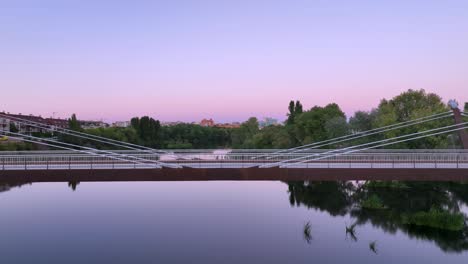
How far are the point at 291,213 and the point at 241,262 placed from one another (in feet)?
34.6

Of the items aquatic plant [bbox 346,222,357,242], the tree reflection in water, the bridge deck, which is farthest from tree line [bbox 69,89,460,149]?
the bridge deck

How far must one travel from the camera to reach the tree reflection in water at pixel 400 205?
2366 centimetres

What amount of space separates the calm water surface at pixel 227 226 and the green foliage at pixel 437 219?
0.33m

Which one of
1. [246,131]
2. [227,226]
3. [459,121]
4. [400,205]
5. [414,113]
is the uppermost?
[246,131]

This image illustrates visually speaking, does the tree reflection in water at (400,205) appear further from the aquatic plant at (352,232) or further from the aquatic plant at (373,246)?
the aquatic plant at (373,246)

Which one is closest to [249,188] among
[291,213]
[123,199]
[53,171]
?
[291,213]

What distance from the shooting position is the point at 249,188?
39.0 meters

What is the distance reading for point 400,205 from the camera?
2988cm

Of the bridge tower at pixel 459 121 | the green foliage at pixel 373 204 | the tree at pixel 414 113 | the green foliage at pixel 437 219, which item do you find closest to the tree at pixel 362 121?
the tree at pixel 414 113

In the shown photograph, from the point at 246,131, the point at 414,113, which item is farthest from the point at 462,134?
the point at 246,131

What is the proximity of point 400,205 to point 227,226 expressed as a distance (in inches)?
586

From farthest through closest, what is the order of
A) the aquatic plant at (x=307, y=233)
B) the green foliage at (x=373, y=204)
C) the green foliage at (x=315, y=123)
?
1. the green foliage at (x=315, y=123)
2. the green foliage at (x=373, y=204)
3. the aquatic plant at (x=307, y=233)

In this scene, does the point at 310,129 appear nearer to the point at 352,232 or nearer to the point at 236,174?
the point at 352,232

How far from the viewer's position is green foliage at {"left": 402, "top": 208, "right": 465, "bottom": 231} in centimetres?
2373
